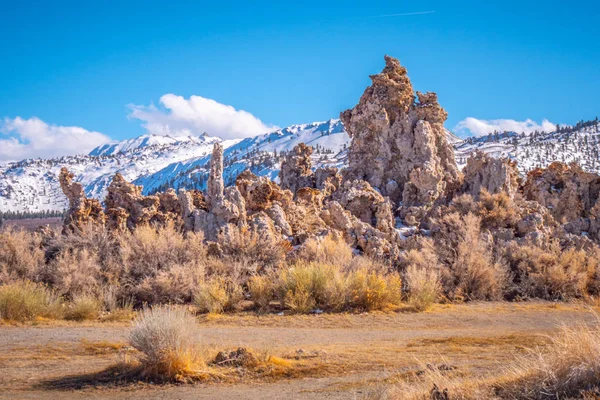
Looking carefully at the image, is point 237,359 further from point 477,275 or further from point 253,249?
point 477,275

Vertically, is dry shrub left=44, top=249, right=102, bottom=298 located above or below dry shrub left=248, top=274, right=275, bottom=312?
above

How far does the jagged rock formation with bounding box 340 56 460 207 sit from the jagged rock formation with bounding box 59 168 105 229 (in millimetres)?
9939

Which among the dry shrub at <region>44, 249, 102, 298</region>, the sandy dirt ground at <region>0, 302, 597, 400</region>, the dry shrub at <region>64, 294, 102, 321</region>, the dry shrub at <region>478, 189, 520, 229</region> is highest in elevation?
the dry shrub at <region>478, 189, 520, 229</region>

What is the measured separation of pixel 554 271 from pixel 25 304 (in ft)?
41.3

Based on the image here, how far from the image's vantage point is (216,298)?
10867 mm

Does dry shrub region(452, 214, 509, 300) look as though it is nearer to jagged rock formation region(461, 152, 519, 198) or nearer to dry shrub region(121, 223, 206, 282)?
jagged rock formation region(461, 152, 519, 198)

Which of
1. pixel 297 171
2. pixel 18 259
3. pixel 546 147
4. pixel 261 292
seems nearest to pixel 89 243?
pixel 18 259

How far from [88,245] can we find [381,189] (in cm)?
1083

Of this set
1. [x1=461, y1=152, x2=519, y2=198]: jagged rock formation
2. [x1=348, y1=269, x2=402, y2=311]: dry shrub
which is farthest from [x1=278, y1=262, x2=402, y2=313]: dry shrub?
[x1=461, y1=152, x2=519, y2=198]: jagged rock formation

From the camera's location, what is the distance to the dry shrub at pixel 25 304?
9828 mm

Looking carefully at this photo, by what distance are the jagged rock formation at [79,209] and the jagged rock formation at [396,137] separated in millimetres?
9939

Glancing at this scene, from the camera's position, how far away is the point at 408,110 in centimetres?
1944

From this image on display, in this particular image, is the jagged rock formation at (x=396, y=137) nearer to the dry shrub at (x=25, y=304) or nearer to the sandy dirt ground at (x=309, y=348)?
the sandy dirt ground at (x=309, y=348)

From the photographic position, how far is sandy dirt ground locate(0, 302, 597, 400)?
230 inches
